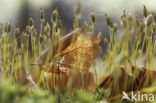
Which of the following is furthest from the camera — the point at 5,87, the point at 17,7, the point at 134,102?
the point at 17,7

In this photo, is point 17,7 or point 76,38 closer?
point 76,38

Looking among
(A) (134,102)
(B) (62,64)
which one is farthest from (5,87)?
(A) (134,102)

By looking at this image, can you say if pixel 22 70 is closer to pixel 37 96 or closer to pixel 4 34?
pixel 4 34

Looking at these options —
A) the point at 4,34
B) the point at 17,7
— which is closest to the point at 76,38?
the point at 4,34

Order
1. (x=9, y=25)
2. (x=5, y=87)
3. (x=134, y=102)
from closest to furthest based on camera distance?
(x=5, y=87) < (x=134, y=102) < (x=9, y=25)

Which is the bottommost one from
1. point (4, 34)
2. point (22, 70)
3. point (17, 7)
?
point (22, 70)

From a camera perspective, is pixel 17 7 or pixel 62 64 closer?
pixel 62 64

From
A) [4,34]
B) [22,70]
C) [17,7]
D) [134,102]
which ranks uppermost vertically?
[17,7]

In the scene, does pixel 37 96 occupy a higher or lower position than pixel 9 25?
lower

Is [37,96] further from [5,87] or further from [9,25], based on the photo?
[9,25]
